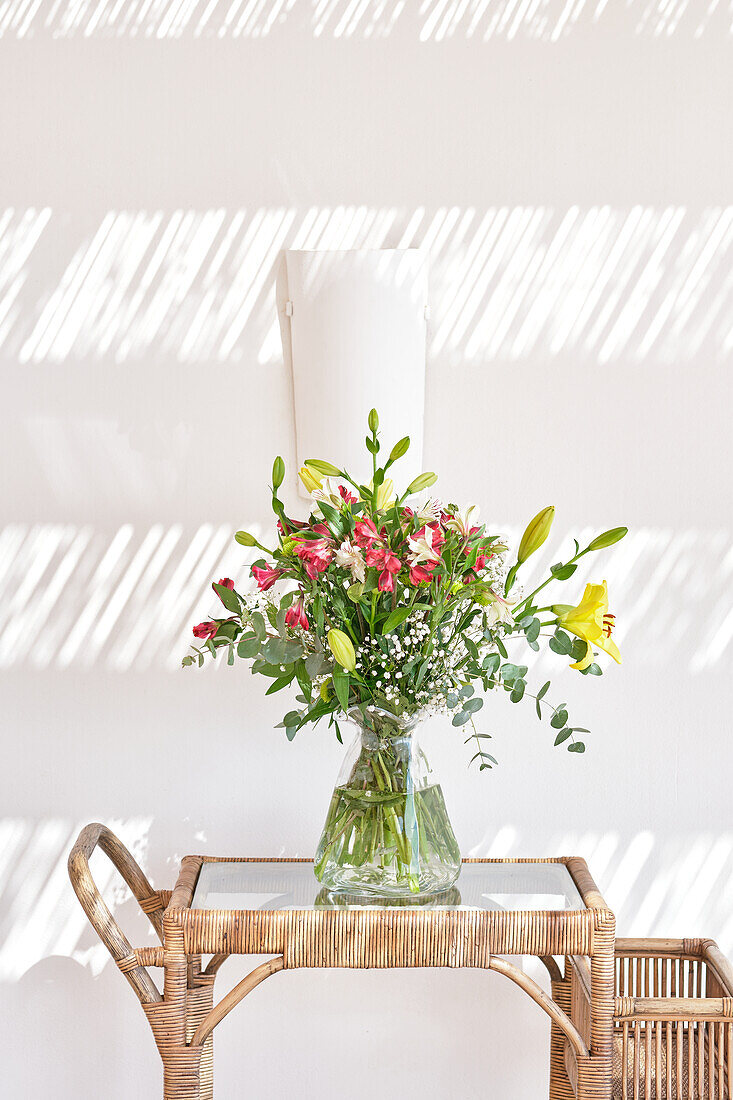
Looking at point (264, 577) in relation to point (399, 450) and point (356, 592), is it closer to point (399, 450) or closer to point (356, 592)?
point (356, 592)

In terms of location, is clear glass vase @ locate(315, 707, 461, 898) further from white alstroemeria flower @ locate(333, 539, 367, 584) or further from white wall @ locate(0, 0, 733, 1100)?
white wall @ locate(0, 0, 733, 1100)

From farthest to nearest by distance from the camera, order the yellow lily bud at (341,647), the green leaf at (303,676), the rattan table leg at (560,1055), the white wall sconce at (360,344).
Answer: the white wall sconce at (360,344), the rattan table leg at (560,1055), the green leaf at (303,676), the yellow lily bud at (341,647)

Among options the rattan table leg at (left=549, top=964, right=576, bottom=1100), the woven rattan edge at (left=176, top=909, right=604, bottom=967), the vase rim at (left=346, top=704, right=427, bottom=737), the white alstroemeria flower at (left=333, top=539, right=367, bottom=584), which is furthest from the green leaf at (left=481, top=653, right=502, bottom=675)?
the rattan table leg at (left=549, top=964, right=576, bottom=1100)

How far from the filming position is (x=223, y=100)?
75.4 inches

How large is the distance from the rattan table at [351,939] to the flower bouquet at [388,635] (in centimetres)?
7

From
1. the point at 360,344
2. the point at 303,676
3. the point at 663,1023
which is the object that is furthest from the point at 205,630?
the point at 663,1023

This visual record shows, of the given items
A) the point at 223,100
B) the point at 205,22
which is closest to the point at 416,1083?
the point at 223,100

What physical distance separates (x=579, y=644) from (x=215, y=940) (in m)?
0.64

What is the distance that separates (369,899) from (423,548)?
507mm

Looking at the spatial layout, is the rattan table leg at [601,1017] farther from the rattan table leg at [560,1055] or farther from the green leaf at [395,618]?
the green leaf at [395,618]

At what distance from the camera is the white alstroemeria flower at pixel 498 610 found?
4.74 feet

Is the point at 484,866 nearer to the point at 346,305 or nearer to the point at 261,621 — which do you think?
the point at 261,621

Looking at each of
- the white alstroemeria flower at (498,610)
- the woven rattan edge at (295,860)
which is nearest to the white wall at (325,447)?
→ the woven rattan edge at (295,860)

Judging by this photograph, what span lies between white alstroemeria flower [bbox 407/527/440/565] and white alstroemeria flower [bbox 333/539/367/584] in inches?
2.6
